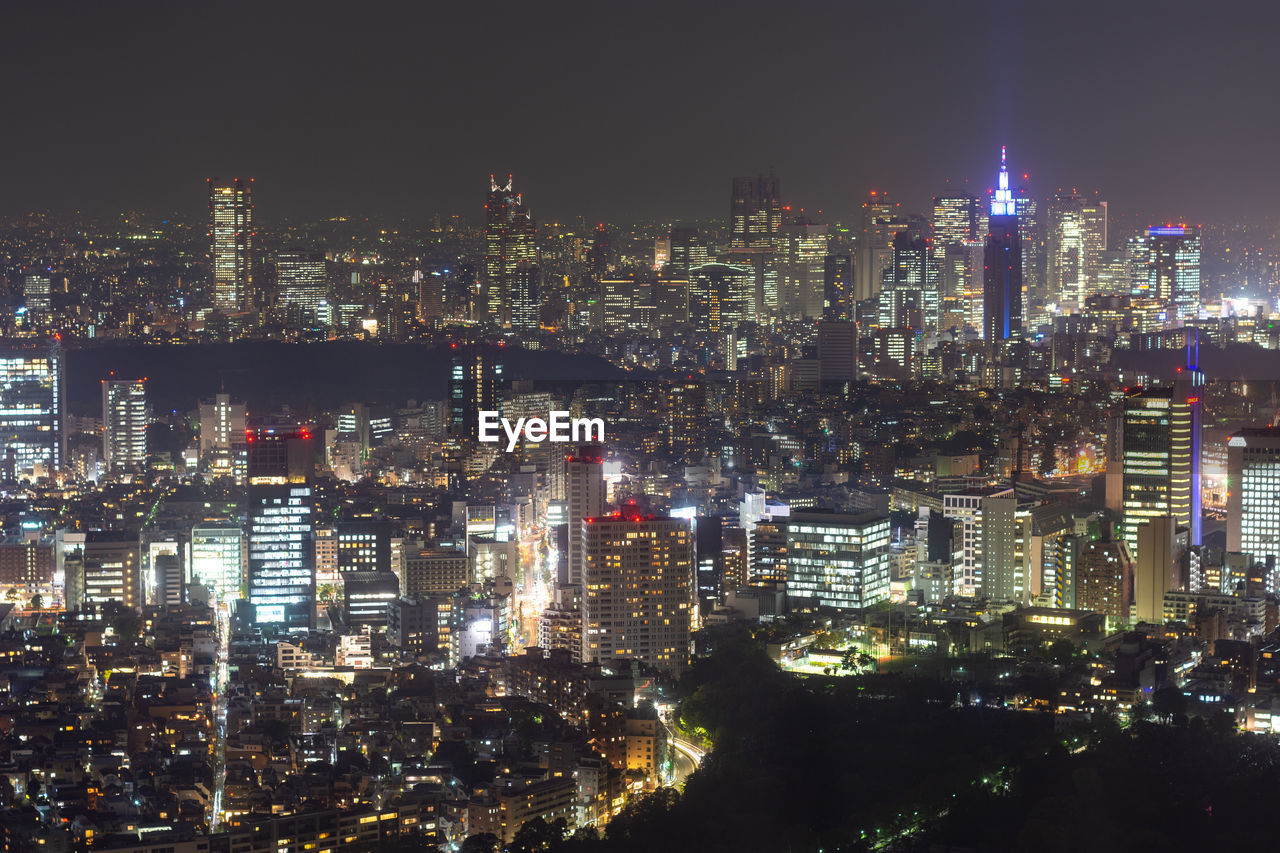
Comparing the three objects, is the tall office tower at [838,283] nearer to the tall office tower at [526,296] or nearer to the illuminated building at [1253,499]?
the tall office tower at [526,296]

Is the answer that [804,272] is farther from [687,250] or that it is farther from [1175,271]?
[1175,271]

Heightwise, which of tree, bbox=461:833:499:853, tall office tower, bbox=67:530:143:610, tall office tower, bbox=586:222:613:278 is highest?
tall office tower, bbox=586:222:613:278

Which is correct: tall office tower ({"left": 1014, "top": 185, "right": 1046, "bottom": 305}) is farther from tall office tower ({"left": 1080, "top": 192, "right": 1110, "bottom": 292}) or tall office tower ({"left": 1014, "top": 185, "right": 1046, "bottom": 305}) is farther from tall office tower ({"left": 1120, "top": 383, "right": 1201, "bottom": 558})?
tall office tower ({"left": 1120, "top": 383, "right": 1201, "bottom": 558})

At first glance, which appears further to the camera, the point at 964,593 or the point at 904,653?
the point at 964,593

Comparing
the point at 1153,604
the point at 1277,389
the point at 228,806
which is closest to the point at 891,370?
the point at 1277,389

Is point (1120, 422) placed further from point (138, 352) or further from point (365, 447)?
point (138, 352)

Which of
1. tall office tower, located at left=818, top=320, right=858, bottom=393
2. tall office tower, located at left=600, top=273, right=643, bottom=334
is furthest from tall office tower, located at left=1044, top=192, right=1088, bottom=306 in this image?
tall office tower, located at left=600, top=273, right=643, bottom=334

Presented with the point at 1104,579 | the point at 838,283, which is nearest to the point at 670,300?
the point at 838,283
